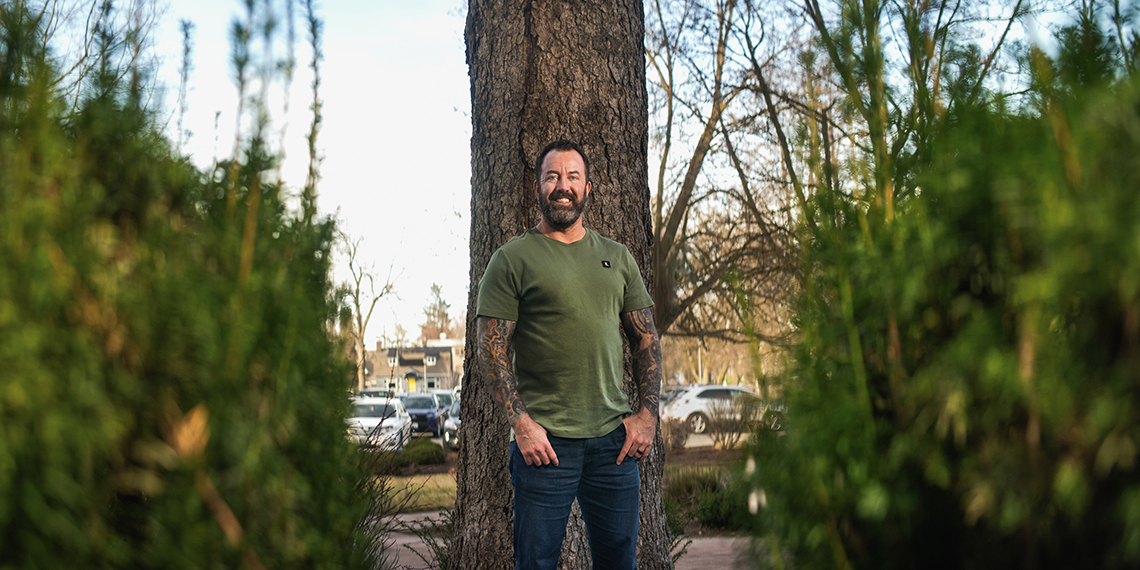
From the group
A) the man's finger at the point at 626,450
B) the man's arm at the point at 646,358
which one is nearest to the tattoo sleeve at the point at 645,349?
the man's arm at the point at 646,358

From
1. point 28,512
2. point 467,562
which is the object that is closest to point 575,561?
point 467,562

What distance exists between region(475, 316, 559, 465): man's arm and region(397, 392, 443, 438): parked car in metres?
22.0

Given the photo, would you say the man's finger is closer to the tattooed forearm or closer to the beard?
the tattooed forearm

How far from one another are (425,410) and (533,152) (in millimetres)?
23142

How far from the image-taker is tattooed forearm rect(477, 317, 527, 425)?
298 centimetres

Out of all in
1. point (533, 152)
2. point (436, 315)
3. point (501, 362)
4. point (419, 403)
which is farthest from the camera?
point (436, 315)

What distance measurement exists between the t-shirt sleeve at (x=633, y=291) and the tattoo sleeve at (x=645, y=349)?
3cm

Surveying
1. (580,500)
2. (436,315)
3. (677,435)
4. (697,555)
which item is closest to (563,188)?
(580,500)

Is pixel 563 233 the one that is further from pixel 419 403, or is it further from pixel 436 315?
pixel 436 315

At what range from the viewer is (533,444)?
291 cm

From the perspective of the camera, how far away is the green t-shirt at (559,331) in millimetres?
3047

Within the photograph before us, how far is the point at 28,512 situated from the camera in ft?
3.99

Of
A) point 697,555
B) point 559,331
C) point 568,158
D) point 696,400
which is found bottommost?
point 697,555

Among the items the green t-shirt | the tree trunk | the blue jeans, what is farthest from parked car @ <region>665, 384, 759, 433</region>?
the green t-shirt
